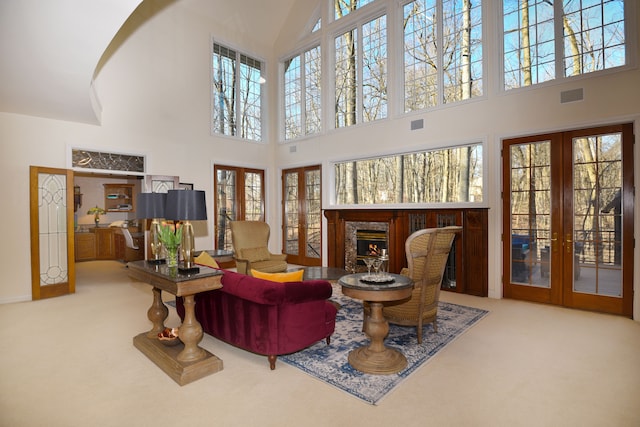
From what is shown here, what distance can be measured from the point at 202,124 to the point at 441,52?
4750 mm

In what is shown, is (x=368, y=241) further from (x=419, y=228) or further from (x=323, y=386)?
(x=323, y=386)

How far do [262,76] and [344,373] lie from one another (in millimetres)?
7406

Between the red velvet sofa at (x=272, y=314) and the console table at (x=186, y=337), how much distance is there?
0.81ft

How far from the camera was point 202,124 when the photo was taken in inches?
280

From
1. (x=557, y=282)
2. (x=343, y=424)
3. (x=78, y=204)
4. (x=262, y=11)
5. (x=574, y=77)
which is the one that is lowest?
(x=343, y=424)

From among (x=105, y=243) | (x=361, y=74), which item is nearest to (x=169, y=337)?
(x=361, y=74)

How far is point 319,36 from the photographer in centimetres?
737

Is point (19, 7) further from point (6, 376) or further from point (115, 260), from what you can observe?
point (115, 260)

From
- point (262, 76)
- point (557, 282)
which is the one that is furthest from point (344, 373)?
point (262, 76)

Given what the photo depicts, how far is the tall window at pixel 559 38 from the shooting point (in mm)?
4230

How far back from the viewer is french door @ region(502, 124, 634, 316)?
4.16 meters

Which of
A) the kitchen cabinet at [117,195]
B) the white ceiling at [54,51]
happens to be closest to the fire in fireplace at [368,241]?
the white ceiling at [54,51]

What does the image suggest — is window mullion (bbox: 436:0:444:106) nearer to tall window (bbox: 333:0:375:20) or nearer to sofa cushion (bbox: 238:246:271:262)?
tall window (bbox: 333:0:375:20)

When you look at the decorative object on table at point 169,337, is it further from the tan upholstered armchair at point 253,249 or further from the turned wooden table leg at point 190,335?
the tan upholstered armchair at point 253,249
